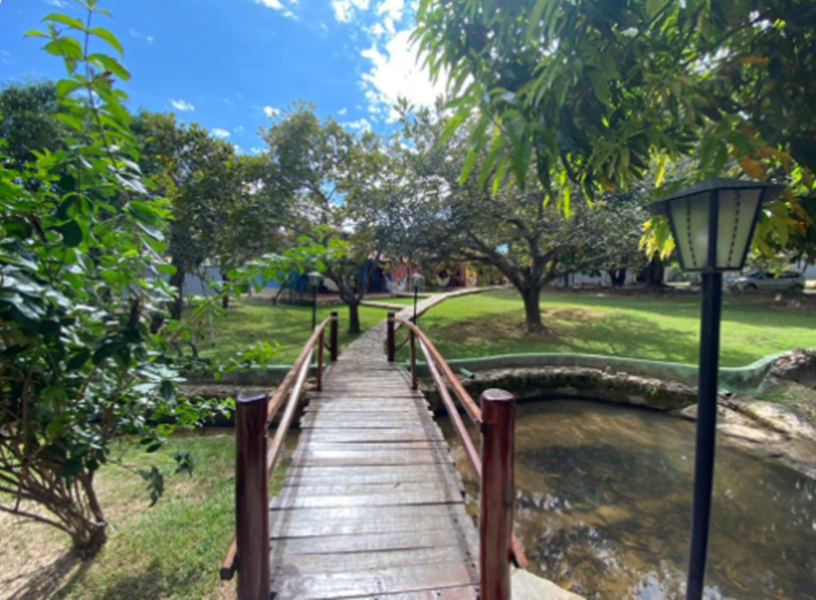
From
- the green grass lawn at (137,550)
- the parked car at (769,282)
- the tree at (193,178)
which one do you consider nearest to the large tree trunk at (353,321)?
the tree at (193,178)

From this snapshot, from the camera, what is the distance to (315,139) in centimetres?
1084

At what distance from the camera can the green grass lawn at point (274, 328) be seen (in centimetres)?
945

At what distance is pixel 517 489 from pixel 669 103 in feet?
15.0

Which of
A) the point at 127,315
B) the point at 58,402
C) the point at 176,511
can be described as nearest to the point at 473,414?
the point at 127,315

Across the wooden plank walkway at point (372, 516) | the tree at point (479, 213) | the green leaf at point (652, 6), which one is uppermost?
the tree at point (479, 213)

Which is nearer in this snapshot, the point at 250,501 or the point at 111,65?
the point at 111,65

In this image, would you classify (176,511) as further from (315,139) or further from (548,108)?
(315,139)

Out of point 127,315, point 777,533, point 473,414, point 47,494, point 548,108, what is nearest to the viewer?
point 548,108

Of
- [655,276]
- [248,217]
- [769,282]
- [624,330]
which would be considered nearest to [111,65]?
[248,217]

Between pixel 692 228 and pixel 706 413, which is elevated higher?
pixel 692 228

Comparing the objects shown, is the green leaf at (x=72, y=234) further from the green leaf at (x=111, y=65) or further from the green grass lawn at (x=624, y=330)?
the green grass lawn at (x=624, y=330)

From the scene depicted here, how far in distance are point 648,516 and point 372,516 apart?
3611 millimetres

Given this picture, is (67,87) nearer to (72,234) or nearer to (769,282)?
(72,234)

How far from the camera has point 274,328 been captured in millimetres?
13398
